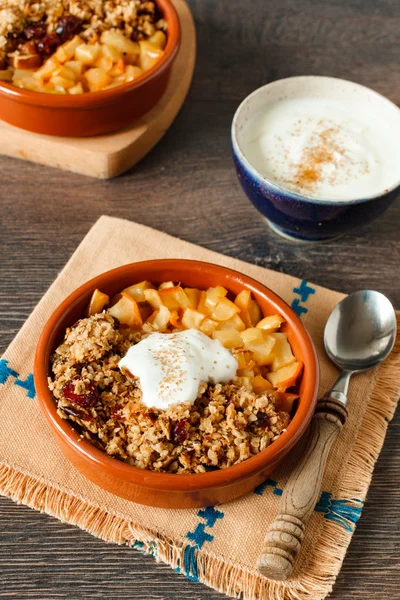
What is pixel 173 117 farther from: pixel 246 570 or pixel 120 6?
pixel 246 570

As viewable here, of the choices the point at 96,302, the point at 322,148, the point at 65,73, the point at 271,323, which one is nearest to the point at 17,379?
the point at 96,302

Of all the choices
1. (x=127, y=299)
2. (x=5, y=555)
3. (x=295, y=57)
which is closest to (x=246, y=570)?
(x=5, y=555)

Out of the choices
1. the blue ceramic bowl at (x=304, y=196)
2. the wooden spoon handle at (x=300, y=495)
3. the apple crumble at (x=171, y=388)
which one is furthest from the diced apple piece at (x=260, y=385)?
the blue ceramic bowl at (x=304, y=196)

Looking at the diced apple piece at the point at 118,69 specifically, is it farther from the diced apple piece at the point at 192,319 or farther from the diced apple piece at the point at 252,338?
the diced apple piece at the point at 252,338

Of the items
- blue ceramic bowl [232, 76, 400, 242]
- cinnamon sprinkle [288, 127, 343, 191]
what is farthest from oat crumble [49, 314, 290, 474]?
cinnamon sprinkle [288, 127, 343, 191]

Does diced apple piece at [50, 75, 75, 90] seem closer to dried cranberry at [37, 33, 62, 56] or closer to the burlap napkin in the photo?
dried cranberry at [37, 33, 62, 56]
